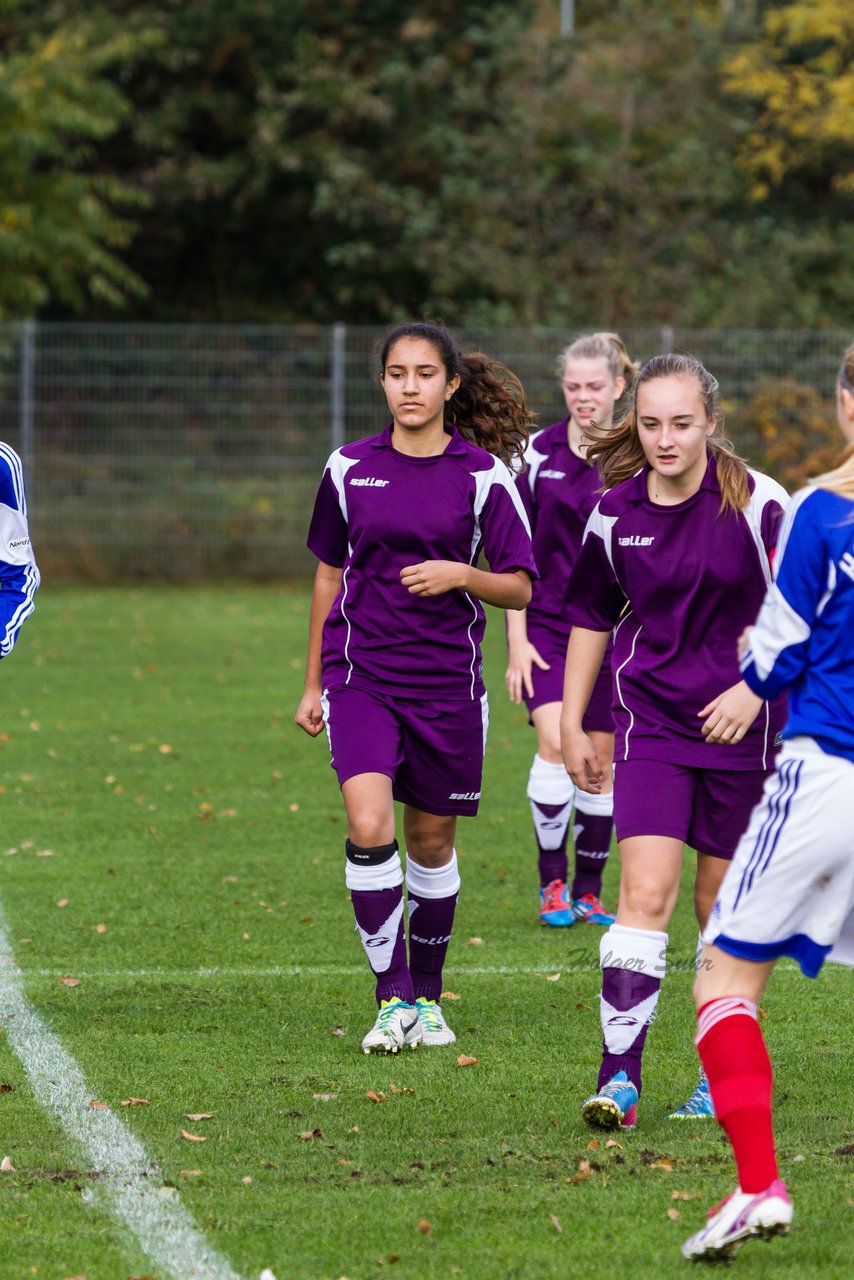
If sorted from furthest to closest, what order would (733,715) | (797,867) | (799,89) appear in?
1. (799,89)
2. (733,715)
3. (797,867)

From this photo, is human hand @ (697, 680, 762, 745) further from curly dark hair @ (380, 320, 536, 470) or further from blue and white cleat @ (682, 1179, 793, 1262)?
curly dark hair @ (380, 320, 536, 470)

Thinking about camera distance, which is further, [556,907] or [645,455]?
[556,907]

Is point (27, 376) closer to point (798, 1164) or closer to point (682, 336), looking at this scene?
point (682, 336)

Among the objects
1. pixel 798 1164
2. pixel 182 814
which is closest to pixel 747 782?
pixel 798 1164

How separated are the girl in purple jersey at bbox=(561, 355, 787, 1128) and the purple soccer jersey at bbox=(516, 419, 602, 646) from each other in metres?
2.70

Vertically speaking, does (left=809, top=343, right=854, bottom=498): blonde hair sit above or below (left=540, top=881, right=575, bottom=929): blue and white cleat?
above

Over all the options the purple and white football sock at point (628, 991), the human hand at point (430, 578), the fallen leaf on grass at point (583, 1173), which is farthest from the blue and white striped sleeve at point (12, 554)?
the fallen leaf on grass at point (583, 1173)

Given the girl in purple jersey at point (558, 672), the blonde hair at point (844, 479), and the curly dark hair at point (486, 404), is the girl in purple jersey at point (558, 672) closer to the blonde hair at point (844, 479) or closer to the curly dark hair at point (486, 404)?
the curly dark hair at point (486, 404)

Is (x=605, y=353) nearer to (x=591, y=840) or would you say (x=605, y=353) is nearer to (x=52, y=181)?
(x=591, y=840)

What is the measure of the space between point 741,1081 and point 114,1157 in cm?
166

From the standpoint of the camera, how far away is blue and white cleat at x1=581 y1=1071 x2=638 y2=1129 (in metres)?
4.64

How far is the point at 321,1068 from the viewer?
5352 mm

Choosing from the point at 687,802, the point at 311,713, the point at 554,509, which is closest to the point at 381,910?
the point at 311,713

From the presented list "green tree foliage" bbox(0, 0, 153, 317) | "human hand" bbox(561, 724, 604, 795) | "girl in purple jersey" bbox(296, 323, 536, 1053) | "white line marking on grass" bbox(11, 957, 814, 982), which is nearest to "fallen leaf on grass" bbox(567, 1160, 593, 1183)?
"human hand" bbox(561, 724, 604, 795)
